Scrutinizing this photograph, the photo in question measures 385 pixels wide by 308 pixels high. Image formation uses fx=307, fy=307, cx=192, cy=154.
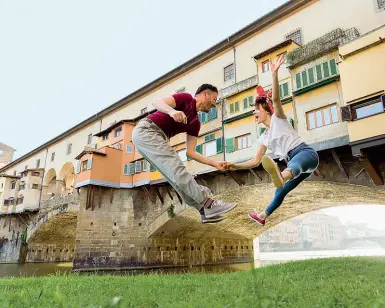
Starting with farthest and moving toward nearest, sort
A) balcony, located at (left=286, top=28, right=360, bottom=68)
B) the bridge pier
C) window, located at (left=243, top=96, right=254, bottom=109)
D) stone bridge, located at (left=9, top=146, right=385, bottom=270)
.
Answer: the bridge pier → window, located at (left=243, top=96, right=254, bottom=109) → stone bridge, located at (left=9, top=146, right=385, bottom=270) → balcony, located at (left=286, top=28, right=360, bottom=68)

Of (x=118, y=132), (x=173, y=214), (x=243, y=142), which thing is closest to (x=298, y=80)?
(x=243, y=142)

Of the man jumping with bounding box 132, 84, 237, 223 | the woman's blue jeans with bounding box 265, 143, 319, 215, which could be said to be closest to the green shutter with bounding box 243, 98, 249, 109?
the woman's blue jeans with bounding box 265, 143, 319, 215

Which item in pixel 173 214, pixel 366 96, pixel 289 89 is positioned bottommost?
pixel 173 214

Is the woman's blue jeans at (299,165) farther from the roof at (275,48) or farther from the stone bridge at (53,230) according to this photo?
the stone bridge at (53,230)

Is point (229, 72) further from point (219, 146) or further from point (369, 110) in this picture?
point (369, 110)

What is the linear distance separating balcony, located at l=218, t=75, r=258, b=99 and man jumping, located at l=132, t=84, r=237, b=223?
582 inches

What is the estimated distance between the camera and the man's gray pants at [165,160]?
3408 mm

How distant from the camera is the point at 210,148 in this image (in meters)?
19.4

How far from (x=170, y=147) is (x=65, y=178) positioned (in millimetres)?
35670

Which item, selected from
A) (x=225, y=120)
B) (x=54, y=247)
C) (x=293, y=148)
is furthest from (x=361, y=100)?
(x=54, y=247)

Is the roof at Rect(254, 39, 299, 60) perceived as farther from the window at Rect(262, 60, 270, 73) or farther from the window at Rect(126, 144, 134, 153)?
the window at Rect(126, 144, 134, 153)

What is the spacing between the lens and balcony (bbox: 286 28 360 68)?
14.0 meters

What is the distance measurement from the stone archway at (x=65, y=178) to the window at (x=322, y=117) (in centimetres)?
2590

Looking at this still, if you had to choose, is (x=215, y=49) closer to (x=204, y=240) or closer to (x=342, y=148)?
(x=342, y=148)
